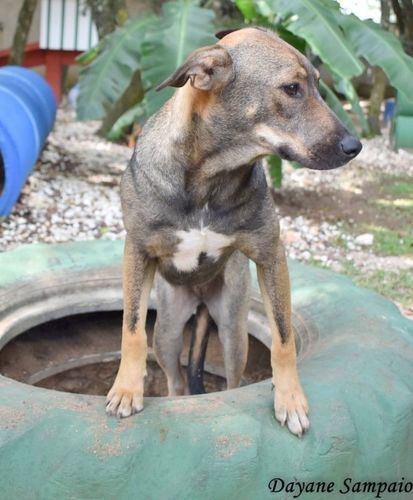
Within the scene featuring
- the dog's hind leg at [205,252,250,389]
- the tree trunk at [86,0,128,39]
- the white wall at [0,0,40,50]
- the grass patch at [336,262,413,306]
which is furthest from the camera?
the white wall at [0,0,40,50]

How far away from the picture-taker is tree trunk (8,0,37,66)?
10000mm

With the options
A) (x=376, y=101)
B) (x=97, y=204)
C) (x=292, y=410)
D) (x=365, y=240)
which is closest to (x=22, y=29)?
(x=97, y=204)

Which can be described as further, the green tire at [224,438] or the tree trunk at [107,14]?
the tree trunk at [107,14]

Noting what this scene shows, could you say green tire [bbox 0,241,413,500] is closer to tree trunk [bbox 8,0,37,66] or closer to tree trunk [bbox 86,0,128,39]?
tree trunk [bbox 86,0,128,39]

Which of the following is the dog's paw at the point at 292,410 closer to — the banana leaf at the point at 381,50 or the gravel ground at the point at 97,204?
the banana leaf at the point at 381,50

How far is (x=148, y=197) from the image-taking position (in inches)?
105

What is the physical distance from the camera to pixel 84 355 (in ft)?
12.6

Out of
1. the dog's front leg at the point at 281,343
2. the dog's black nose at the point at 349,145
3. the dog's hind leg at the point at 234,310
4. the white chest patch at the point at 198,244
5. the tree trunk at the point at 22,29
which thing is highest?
the dog's black nose at the point at 349,145

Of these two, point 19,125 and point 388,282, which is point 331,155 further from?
point 19,125

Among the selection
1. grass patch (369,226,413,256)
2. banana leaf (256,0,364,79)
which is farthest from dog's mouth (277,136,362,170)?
grass patch (369,226,413,256)

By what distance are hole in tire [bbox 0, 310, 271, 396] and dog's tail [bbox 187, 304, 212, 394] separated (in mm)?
348

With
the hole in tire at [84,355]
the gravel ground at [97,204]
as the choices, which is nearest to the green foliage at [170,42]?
the gravel ground at [97,204]

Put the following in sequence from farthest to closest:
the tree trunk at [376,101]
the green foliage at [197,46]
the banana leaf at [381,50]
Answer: the tree trunk at [376,101] → the banana leaf at [381,50] → the green foliage at [197,46]

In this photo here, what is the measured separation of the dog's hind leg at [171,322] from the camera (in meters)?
3.34
